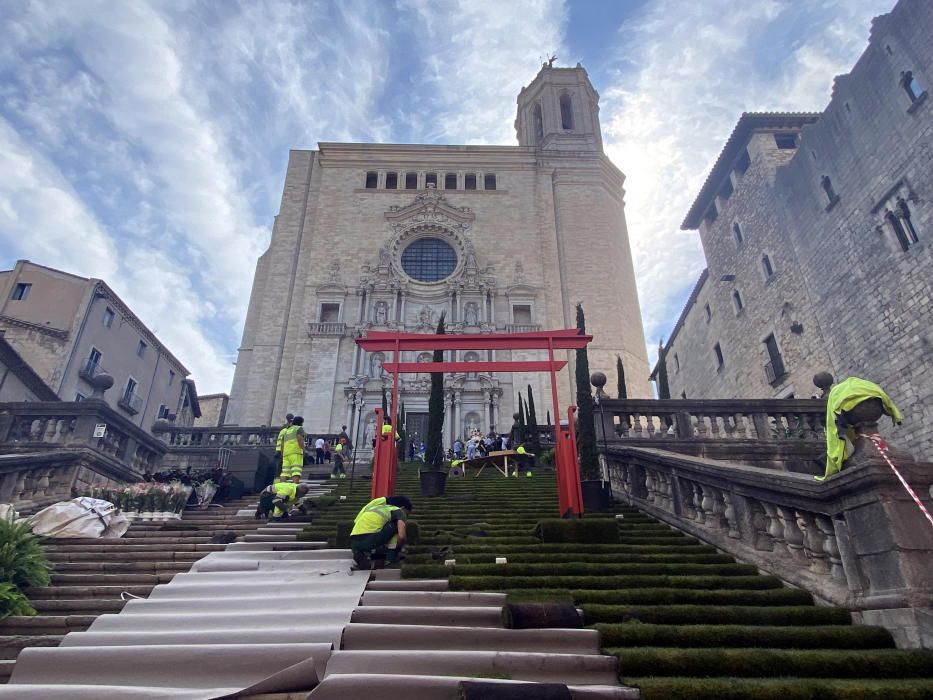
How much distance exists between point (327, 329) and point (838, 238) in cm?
2128

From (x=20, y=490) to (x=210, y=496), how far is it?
8.72ft

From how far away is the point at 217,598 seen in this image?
4816 mm

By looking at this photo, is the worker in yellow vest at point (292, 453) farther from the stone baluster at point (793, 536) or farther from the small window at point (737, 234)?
the small window at point (737, 234)

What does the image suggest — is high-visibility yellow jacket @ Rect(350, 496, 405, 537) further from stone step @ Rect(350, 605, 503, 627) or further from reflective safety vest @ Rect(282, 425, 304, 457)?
reflective safety vest @ Rect(282, 425, 304, 457)

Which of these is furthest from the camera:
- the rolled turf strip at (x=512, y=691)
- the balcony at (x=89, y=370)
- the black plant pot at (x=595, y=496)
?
the balcony at (x=89, y=370)

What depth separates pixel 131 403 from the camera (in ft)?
82.1

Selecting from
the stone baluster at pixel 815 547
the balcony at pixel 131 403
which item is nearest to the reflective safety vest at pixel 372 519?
the stone baluster at pixel 815 547

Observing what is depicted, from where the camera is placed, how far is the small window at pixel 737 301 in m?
22.0

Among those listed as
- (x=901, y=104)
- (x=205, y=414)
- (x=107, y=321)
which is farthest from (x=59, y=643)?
(x=205, y=414)

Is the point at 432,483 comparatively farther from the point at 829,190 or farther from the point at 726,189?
the point at 726,189

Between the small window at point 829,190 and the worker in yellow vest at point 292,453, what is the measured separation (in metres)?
16.6

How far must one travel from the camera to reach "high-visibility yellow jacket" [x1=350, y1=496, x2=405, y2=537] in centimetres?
569

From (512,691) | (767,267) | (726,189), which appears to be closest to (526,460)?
(512,691)

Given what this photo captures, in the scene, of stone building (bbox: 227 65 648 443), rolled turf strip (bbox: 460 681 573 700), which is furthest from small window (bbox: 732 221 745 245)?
rolled turf strip (bbox: 460 681 573 700)
